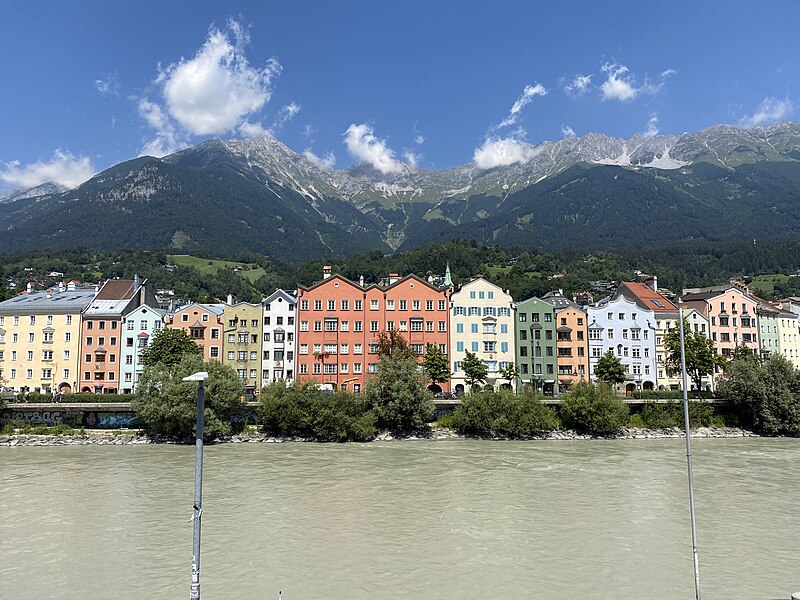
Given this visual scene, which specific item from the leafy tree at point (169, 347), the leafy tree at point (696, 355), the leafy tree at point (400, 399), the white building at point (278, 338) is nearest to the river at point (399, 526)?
the leafy tree at point (400, 399)

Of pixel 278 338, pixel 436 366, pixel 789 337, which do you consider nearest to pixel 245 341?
pixel 278 338

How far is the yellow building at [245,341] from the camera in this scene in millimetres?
74812

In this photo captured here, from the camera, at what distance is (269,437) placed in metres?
56.9

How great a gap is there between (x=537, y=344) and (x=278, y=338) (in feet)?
111

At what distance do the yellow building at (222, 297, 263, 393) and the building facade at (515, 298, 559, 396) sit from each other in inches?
1330

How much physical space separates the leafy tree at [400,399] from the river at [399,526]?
897 centimetres

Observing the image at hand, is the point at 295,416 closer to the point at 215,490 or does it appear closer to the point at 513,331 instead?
the point at 215,490

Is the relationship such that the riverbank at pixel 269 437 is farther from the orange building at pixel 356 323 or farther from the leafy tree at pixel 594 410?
the orange building at pixel 356 323

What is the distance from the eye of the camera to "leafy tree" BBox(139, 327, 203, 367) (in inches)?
2601

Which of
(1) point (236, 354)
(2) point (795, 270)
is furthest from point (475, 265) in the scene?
(1) point (236, 354)

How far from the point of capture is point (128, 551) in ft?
82.9

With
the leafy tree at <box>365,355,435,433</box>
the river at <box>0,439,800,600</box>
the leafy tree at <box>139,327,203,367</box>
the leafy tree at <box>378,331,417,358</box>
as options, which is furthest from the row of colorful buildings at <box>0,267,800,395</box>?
the river at <box>0,439,800,600</box>

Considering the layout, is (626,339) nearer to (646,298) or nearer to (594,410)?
(646,298)

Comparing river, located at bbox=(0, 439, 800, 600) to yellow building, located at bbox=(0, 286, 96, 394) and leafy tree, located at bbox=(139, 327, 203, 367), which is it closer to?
leafy tree, located at bbox=(139, 327, 203, 367)
